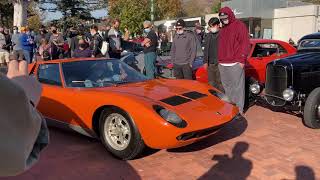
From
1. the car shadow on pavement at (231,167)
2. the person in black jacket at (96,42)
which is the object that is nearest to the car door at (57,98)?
the car shadow on pavement at (231,167)

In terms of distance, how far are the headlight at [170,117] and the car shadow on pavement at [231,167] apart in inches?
24.6

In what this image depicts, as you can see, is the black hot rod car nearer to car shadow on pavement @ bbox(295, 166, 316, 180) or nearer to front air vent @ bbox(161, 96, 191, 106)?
car shadow on pavement @ bbox(295, 166, 316, 180)

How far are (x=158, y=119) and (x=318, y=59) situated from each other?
408 cm

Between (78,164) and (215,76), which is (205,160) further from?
(215,76)

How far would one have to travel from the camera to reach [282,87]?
759 cm

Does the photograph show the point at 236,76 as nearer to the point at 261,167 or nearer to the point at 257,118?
the point at 257,118

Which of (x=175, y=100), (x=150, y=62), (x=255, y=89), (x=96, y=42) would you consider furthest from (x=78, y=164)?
(x=96, y=42)

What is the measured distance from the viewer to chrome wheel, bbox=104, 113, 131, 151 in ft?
16.9

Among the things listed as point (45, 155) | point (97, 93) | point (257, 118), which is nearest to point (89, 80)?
point (97, 93)

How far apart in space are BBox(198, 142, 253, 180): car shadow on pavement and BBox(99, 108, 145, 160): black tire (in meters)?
0.87

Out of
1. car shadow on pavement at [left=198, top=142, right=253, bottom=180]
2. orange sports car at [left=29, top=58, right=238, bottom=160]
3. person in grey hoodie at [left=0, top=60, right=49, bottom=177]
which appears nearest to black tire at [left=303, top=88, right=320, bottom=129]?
orange sports car at [left=29, top=58, right=238, bottom=160]

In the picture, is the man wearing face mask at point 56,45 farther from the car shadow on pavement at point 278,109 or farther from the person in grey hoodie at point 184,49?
the car shadow on pavement at point 278,109

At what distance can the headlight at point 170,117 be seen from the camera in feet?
16.0

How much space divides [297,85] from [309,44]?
194 centimetres
